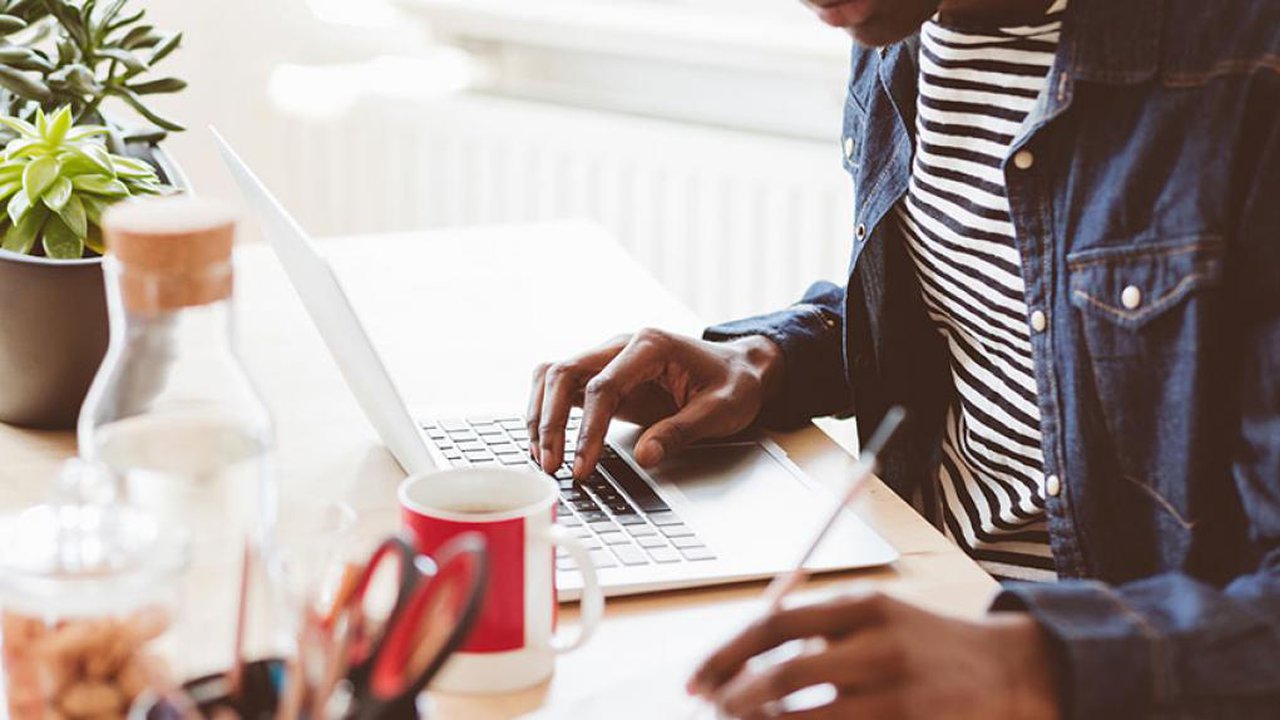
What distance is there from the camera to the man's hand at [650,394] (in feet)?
3.68

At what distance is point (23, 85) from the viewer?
1.30 meters

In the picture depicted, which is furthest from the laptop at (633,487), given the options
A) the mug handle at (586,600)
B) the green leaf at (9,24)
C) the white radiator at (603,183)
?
the white radiator at (603,183)

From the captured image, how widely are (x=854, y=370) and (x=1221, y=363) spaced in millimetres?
386

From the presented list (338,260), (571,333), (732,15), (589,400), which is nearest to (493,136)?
(732,15)

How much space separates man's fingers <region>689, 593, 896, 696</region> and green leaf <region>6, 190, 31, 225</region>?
0.64 metres

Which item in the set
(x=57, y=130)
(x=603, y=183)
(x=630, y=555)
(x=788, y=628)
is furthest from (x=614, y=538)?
(x=603, y=183)

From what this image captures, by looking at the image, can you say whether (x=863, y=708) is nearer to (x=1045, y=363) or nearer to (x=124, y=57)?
(x=1045, y=363)

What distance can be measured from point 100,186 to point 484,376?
0.33m

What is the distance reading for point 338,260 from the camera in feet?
5.31

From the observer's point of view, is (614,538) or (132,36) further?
(132,36)

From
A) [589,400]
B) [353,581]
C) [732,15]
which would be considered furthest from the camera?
[732,15]

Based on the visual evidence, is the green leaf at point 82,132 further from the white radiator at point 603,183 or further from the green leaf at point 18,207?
the white radiator at point 603,183

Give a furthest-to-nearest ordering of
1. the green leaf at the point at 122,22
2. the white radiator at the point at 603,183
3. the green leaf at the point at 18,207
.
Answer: the white radiator at the point at 603,183 → the green leaf at the point at 122,22 → the green leaf at the point at 18,207

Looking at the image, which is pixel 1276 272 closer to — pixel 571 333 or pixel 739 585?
pixel 739 585
